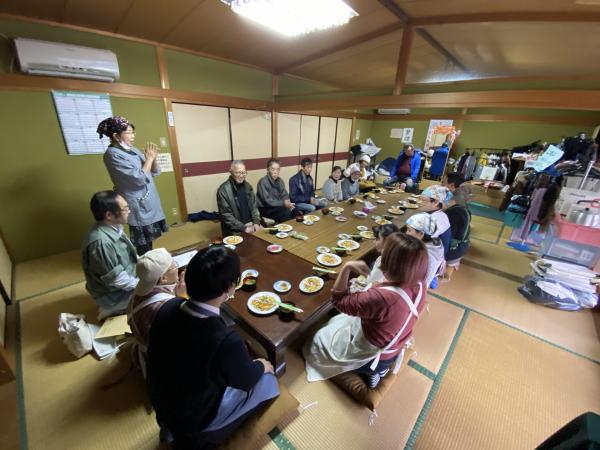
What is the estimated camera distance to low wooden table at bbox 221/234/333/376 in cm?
146

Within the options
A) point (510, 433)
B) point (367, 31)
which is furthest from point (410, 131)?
point (510, 433)

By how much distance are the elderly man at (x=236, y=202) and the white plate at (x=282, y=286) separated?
1285mm

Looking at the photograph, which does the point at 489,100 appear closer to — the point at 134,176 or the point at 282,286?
the point at 282,286

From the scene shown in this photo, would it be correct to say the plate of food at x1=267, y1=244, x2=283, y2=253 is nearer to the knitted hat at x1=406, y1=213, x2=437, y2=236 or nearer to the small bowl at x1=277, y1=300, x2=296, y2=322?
the small bowl at x1=277, y1=300, x2=296, y2=322

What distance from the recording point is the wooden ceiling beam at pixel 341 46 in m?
3.38

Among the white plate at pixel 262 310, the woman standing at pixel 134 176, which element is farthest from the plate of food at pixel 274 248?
the woman standing at pixel 134 176

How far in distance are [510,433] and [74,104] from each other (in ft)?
18.7

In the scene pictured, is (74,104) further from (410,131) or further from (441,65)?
(410,131)

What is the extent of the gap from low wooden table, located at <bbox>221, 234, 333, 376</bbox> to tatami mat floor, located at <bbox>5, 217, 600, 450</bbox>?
2.06 ft

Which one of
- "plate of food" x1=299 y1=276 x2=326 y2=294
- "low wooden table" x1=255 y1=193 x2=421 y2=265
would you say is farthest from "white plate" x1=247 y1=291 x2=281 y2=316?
"low wooden table" x1=255 y1=193 x2=421 y2=265

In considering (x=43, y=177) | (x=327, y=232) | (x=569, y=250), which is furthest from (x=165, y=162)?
(x=569, y=250)

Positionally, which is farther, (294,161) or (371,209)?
(294,161)

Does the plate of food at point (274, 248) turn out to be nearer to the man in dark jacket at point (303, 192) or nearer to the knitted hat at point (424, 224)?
the knitted hat at point (424, 224)

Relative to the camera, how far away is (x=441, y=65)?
4.38 m
